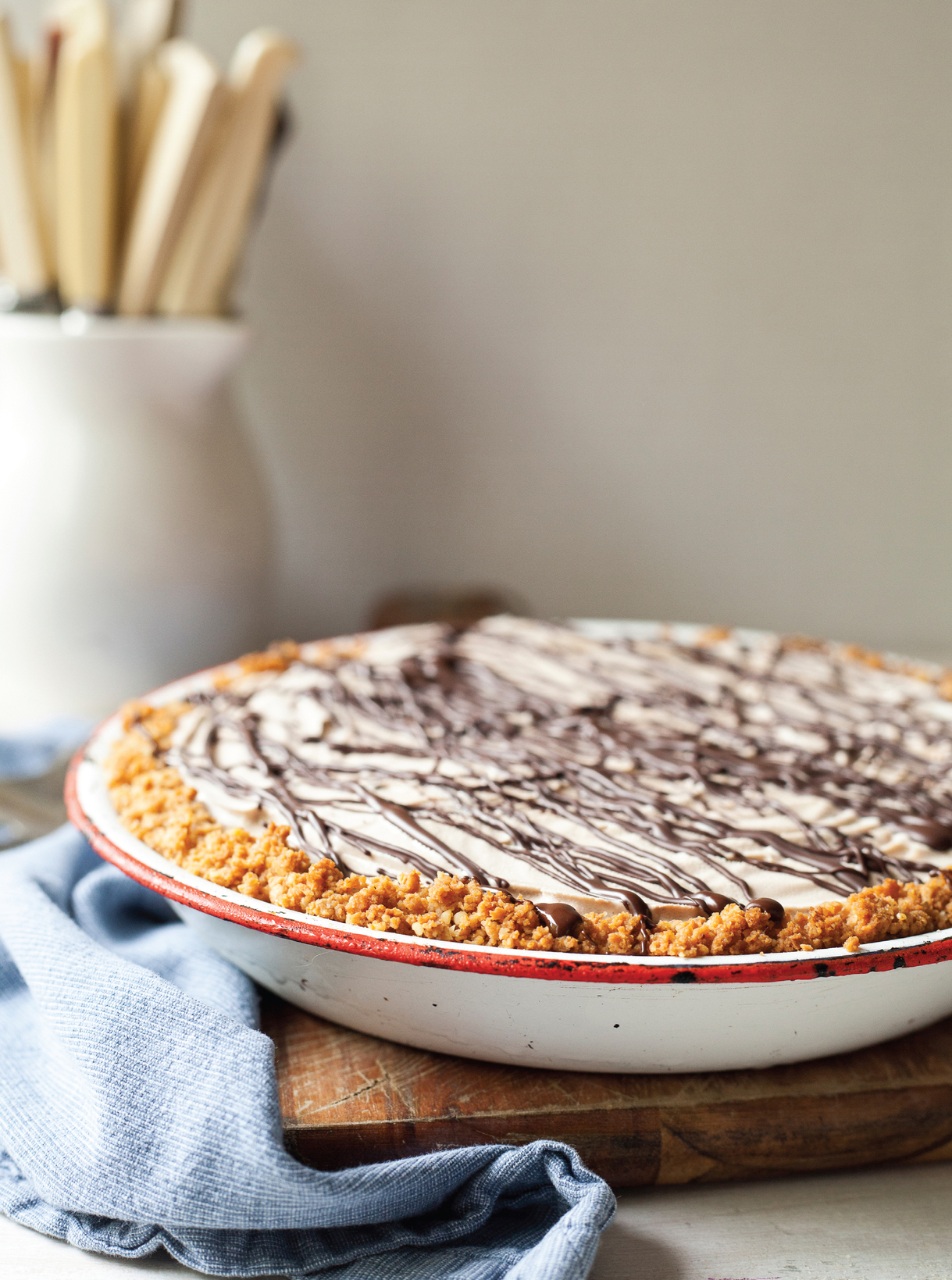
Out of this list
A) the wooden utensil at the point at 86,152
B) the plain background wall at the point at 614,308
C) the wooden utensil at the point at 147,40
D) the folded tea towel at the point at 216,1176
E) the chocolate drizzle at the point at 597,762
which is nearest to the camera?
the folded tea towel at the point at 216,1176

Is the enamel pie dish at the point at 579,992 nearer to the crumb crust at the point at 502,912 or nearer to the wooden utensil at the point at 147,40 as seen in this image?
the crumb crust at the point at 502,912

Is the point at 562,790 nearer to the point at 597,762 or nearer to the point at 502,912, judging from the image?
the point at 597,762

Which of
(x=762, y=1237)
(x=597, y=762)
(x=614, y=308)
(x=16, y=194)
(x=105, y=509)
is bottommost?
(x=762, y=1237)

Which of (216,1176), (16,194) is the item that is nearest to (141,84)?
(16,194)

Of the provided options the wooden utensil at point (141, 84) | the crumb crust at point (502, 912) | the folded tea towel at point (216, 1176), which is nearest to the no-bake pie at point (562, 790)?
the crumb crust at point (502, 912)

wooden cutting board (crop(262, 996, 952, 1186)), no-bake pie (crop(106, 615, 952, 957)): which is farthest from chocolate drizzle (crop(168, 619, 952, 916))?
wooden cutting board (crop(262, 996, 952, 1186))

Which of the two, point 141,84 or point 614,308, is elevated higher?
point 141,84

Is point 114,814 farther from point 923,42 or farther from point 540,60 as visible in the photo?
point 923,42

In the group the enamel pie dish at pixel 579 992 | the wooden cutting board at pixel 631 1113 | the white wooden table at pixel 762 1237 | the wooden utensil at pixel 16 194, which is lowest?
the white wooden table at pixel 762 1237
